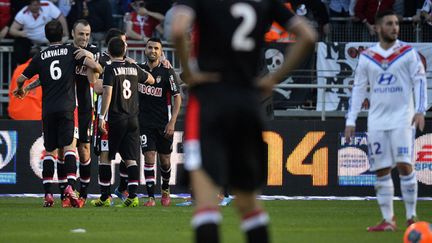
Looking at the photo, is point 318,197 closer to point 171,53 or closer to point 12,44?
point 171,53

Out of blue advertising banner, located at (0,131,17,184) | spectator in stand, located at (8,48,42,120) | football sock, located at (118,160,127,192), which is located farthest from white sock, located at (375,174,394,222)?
spectator in stand, located at (8,48,42,120)

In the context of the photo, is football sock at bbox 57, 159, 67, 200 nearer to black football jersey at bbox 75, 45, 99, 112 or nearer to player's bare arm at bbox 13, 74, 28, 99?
black football jersey at bbox 75, 45, 99, 112

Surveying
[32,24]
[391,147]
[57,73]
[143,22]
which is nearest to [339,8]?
[143,22]

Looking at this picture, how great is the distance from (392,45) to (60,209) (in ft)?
19.1

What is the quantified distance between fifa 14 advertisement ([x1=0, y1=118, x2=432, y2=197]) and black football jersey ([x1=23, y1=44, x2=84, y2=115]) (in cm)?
403

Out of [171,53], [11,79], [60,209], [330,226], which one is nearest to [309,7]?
[171,53]

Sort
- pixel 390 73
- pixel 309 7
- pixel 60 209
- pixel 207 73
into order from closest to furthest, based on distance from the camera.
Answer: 1. pixel 207 73
2. pixel 390 73
3. pixel 60 209
4. pixel 309 7

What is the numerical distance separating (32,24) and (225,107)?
1587cm

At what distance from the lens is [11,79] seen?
2247 cm

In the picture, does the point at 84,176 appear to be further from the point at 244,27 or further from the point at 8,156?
the point at 244,27

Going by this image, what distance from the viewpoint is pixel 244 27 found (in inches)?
323

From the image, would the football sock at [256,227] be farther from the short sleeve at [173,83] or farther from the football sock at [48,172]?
the short sleeve at [173,83]

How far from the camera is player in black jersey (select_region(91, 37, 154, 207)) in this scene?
16.6 meters

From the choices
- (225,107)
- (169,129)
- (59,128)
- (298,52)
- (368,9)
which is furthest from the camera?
(368,9)
